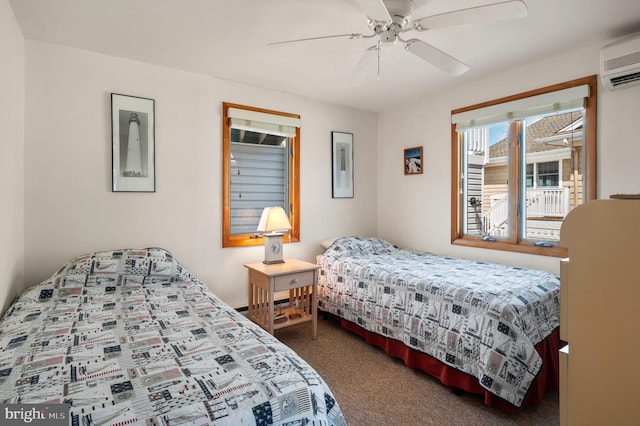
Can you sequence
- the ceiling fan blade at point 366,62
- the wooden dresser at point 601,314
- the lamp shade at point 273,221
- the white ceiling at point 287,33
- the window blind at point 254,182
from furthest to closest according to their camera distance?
the window blind at point 254,182 < the lamp shade at point 273,221 < the ceiling fan blade at point 366,62 < the white ceiling at point 287,33 < the wooden dresser at point 601,314

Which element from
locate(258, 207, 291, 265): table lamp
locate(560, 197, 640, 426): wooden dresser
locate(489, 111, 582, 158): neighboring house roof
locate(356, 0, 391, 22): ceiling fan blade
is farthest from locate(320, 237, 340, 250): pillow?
locate(560, 197, 640, 426): wooden dresser

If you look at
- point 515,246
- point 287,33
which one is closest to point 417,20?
point 287,33

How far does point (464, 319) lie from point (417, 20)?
1.86m

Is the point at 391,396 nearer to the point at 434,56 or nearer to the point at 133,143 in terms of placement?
the point at 434,56

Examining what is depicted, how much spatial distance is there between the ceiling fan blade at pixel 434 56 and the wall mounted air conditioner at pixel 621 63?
41.6 inches

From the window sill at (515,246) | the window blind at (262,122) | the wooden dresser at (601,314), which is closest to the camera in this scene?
the wooden dresser at (601,314)

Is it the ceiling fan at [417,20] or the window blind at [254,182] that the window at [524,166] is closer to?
the ceiling fan at [417,20]

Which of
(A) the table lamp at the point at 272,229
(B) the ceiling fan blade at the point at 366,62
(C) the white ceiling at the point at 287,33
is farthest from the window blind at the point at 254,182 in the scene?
(B) the ceiling fan blade at the point at 366,62

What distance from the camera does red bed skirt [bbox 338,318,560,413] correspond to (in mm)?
1927

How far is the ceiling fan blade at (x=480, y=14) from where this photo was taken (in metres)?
1.56

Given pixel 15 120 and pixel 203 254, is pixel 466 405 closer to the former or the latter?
pixel 203 254

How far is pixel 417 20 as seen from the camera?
5.88 ft

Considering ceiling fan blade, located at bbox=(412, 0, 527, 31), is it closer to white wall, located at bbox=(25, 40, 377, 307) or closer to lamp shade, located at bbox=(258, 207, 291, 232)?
lamp shade, located at bbox=(258, 207, 291, 232)

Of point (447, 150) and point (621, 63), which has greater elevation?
point (621, 63)
